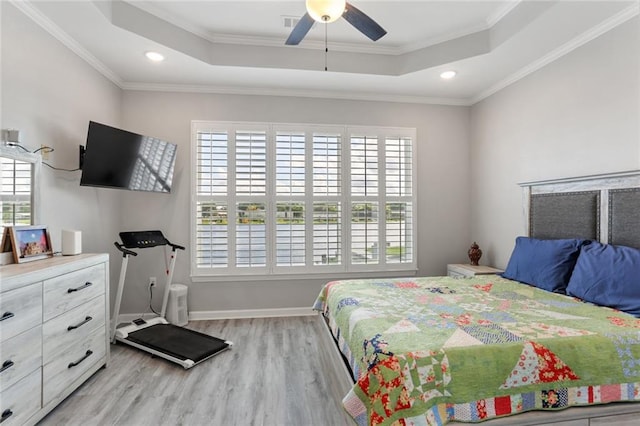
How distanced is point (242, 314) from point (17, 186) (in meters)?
2.55

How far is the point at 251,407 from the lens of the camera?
2.18 metres

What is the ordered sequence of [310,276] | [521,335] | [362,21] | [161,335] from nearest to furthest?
[521,335], [362,21], [161,335], [310,276]

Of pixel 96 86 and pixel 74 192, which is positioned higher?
pixel 96 86

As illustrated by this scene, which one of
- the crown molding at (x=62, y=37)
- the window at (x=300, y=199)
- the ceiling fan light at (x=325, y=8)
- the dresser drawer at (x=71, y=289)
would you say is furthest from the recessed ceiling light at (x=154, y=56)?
the dresser drawer at (x=71, y=289)

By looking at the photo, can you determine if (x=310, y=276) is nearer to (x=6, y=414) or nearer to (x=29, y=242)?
(x=29, y=242)

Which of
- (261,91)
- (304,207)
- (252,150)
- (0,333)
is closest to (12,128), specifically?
(0,333)

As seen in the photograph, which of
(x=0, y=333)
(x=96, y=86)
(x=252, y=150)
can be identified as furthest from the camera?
(x=252, y=150)

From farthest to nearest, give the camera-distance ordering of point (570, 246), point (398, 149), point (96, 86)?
point (398, 149)
point (96, 86)
point (570, 246)

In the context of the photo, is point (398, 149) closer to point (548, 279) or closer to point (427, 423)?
point (548, 279)

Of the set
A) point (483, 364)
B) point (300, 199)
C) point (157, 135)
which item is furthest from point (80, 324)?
point (483, 364)

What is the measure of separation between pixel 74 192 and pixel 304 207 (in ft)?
7.87

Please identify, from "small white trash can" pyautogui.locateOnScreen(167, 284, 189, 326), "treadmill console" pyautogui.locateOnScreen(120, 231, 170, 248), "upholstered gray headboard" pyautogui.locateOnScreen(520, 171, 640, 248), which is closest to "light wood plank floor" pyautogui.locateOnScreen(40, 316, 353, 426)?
"small white trash can" pyautogui.locateOnScreen(167, 284, 189, 326)

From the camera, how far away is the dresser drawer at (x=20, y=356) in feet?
5.49

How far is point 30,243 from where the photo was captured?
7.47 feet
